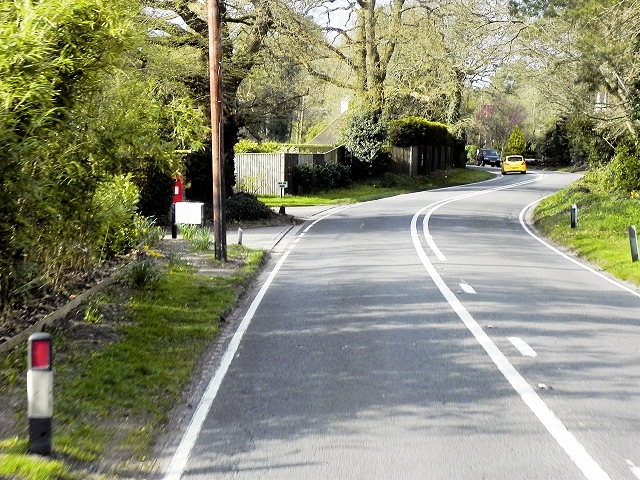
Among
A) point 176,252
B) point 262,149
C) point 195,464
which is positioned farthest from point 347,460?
point 262,149

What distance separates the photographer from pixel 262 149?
44531 mm

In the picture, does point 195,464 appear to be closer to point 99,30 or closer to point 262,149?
point 99,30

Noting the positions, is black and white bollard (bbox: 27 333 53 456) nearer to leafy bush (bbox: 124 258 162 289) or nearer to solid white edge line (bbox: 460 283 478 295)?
leafy bush (bbox: 124 258 162 289)

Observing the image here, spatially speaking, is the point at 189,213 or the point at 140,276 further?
the point at 189,213

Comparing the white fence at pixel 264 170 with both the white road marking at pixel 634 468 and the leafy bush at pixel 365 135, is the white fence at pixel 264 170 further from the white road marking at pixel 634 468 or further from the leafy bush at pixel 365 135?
the white road marking at pixel 634 468

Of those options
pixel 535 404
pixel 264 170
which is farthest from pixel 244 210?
pixel 535 404

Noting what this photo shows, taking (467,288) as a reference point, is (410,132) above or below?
above

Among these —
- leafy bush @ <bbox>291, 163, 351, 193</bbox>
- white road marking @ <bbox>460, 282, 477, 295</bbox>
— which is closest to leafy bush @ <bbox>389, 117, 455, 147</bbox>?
leafy bush @ <bbox>291, 163, 351, 193</bbox>

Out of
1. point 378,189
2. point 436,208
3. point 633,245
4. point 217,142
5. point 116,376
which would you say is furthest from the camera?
point 378,189

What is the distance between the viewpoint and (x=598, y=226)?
79.9 feet

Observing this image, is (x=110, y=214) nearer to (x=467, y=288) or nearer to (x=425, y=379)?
(x=425, y=379)

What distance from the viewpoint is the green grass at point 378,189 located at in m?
37.8

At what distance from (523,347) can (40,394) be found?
6086 millimetres

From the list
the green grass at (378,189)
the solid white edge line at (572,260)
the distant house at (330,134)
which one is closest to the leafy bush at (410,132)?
the green grass at (378,189)
